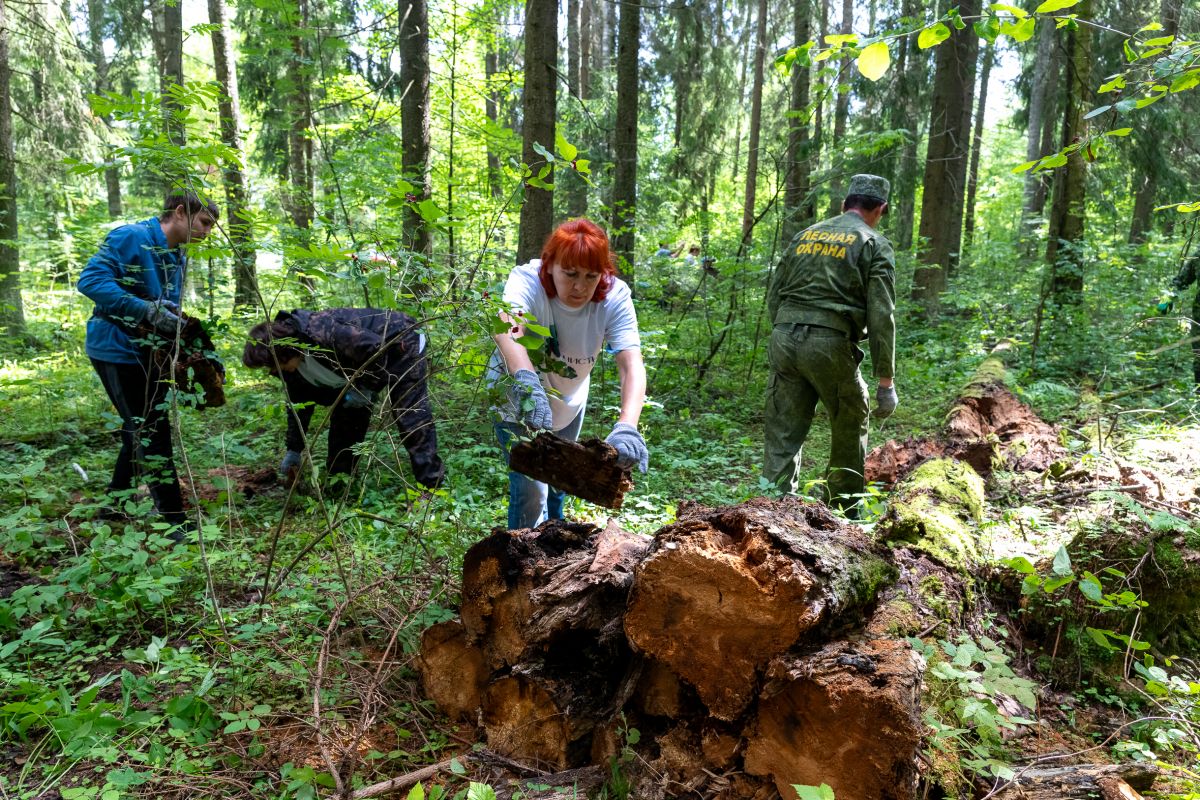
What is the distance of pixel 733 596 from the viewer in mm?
1852

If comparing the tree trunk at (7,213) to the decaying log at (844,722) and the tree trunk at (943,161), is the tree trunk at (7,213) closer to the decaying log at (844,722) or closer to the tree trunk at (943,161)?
the decaying log at (844,722)

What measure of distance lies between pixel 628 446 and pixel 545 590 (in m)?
0.65

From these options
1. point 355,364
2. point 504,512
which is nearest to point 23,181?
point 355,364

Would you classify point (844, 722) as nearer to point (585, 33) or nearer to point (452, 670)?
point (452, 670)

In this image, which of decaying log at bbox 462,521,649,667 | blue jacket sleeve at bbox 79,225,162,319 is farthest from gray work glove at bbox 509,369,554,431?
blue jacket sleeve at bbox 79,225,162,319

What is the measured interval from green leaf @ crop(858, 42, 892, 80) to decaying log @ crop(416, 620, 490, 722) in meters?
2.18

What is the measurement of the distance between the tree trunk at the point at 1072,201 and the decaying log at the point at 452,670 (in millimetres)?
9271

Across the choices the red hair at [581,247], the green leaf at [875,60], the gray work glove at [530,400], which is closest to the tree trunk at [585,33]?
the red hair at [581,247]

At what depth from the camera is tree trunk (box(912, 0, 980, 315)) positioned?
1057 cm

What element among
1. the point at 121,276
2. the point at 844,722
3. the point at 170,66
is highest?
the point at 170,66

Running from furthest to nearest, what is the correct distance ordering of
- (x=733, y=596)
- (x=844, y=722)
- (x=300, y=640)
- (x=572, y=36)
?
1. (x=572, y=36)
2. (x=300, y=640)
3. (x=733, y=596)
4. (x=844, y=722)

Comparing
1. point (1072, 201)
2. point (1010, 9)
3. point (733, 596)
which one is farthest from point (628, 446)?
point (1072, 201)

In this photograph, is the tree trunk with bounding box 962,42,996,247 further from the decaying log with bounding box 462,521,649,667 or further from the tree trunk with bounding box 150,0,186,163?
the decaying log with bounding box 462,521,649,667

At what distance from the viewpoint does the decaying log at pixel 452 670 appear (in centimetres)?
237
